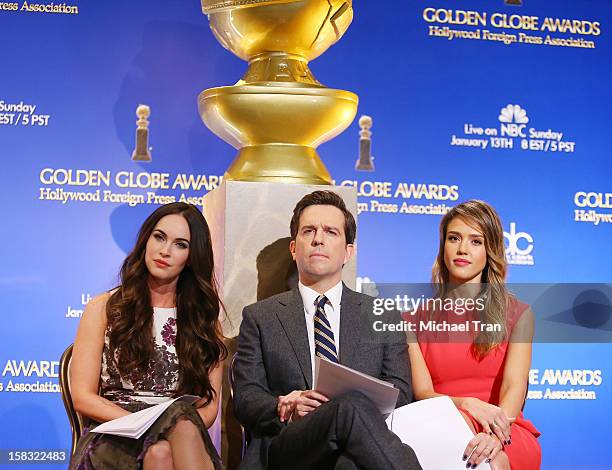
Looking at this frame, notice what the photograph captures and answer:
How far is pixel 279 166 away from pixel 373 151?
1.82m

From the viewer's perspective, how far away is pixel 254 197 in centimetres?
412

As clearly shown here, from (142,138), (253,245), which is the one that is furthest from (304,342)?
(142,138)

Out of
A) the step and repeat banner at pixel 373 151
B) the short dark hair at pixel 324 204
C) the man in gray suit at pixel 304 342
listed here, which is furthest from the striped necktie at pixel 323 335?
the step and repeat banner at pixel 373 151

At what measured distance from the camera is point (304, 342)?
3.68 metres

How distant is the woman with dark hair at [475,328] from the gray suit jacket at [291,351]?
0.45 feet

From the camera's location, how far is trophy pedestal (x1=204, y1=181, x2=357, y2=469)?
4.04 metres

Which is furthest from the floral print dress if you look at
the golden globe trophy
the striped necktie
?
the golden globe trophy

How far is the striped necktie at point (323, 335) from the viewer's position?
3.69 meters

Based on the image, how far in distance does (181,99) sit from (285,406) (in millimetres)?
2769

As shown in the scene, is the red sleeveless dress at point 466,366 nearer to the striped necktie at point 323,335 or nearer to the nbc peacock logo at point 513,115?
the striped necktie at point 323,335

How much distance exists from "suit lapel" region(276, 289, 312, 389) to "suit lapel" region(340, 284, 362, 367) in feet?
0.44

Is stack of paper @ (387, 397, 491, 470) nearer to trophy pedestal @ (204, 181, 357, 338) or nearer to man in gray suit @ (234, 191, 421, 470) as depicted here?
man in gray suit @ (234, 191, 421, 470)

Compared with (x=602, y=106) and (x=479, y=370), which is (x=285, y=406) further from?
(x=602, y=106)

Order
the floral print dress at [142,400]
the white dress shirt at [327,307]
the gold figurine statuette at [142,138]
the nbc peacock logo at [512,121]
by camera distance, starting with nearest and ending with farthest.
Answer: the floral print dress at [142,400], the white dress shirt at [327,307], the gold figurine statuette at [142,138], the nbc peacock logo at [512,121]
